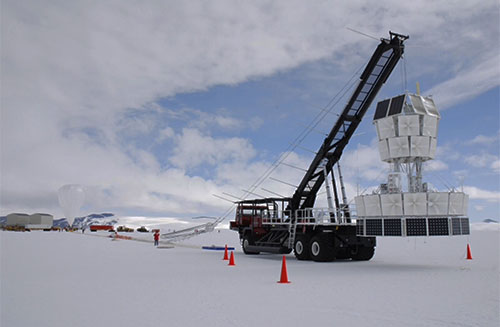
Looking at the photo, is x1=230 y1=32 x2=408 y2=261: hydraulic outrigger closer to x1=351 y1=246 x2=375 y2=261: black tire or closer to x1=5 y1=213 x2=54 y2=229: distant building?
x1=351 y1=246 x2=375 y2=261: black tire

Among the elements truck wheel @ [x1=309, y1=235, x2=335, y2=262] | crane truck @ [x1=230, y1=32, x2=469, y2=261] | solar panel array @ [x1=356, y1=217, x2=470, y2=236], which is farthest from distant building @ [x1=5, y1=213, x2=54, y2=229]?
solar panel array @ [x1=356, y1=217, x2=470, y2=236]

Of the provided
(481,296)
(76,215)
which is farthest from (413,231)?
(76,215)

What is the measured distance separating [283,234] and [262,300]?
15.3 metres

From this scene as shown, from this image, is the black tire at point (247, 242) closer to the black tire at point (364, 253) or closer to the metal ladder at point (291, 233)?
the metal ladder at point (291, 233)

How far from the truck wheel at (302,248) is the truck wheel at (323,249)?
27.6 inches

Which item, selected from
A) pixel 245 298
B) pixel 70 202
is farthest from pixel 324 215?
pixel 70 202

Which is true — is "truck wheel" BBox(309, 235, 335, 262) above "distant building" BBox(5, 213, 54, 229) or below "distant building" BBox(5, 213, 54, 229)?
below

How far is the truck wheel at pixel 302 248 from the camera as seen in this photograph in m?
22.7

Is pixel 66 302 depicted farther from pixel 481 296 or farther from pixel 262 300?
pixel 481 296

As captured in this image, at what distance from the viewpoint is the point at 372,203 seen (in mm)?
19312

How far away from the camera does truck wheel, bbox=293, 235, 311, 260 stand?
2267 cm

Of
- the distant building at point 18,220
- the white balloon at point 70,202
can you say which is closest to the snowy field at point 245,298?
the white balloon at point 70,202

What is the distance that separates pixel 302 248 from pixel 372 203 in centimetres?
534

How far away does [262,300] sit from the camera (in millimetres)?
10156
